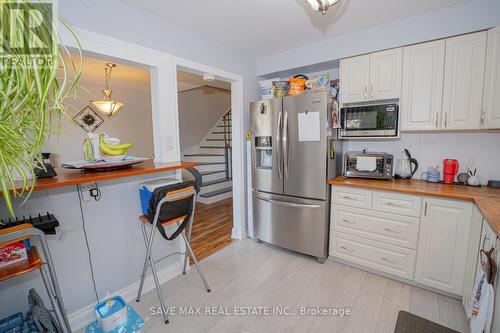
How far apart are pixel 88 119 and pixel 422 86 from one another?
220 inches

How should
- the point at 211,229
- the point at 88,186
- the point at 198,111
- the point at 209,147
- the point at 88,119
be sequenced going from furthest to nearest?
the point at 209,147 < the point at 198,111 < the point at 88,119 < the point at 211,229 < the point at 88,186

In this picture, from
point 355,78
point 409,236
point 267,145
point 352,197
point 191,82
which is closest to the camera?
point 409,236

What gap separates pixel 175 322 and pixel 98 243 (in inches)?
33.7

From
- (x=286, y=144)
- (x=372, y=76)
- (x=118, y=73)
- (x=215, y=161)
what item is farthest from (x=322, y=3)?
(x=215, y=161)

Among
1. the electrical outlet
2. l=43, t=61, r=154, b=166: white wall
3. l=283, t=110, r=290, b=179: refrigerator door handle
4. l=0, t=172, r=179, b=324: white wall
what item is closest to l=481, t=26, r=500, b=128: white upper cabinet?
l=283, t=110, r=290, b=179: refrigerator door handle

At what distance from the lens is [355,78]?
8.05 ft

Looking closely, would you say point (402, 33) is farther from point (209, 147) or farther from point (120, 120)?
point (120, 120)

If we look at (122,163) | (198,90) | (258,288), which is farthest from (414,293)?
(198,90)

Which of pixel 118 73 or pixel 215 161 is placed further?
pixel 215 161

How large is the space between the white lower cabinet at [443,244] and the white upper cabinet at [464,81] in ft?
2.45

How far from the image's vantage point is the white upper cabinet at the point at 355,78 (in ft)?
7.85

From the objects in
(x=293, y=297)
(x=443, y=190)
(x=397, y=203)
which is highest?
(x=443, y=190)

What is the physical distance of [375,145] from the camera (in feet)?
8.86

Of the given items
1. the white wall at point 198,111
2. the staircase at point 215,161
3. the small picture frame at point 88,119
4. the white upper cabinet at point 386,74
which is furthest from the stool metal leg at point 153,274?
the white wall at point 198,111
